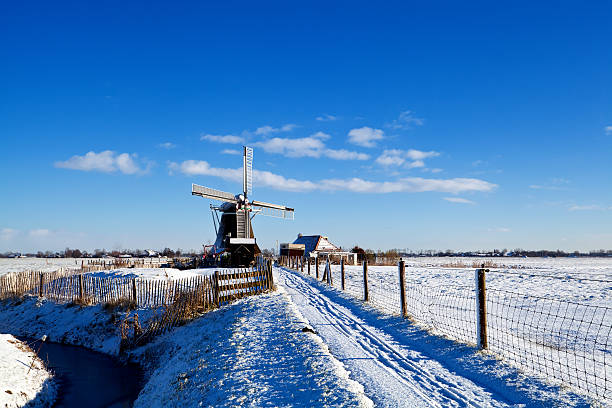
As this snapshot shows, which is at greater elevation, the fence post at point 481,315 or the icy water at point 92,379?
the fence post at point 481,315

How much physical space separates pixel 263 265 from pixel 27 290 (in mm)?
17562

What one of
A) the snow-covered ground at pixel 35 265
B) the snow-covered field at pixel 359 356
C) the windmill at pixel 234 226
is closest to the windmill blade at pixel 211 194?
the windmill at pixel 234 226

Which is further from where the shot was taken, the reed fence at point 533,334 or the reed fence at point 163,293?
the reed fence at point 163,293

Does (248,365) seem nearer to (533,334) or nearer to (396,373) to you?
(396,373)

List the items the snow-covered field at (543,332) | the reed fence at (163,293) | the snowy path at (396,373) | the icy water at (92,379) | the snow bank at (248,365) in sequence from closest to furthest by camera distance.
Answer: the snowy path at (396,373) < the snow bank at (248,365) < the snow-covered field at (543,332) < the icy water at (92,379) < the reed fence at (163,293)

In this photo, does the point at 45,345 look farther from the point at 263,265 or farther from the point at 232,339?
the point at 232,339

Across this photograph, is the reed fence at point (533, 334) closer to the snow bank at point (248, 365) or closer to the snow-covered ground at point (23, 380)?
the snow bank at point (248, 365)

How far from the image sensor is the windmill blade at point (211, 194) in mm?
42438

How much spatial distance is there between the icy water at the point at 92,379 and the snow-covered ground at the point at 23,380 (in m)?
0.39

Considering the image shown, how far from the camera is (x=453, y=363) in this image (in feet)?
24.1

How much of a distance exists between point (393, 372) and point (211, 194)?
1535 inches

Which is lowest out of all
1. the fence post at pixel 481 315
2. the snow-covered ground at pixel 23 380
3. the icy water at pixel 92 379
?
the icy water at pixel 92 379

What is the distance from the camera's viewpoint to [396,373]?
6758 millimetres

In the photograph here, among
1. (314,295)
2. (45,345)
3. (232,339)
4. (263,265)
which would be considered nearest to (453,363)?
(232,339)
